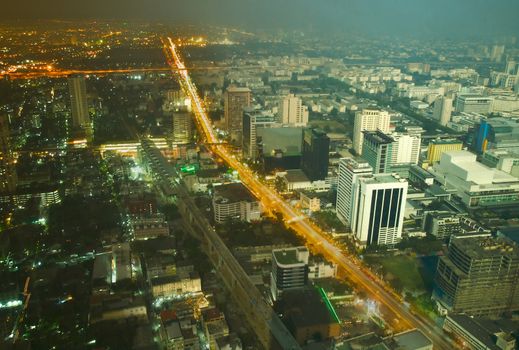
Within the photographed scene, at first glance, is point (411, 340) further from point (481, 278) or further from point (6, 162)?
point (6, 162)

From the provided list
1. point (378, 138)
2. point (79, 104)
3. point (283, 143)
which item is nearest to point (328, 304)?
point (378, 138)

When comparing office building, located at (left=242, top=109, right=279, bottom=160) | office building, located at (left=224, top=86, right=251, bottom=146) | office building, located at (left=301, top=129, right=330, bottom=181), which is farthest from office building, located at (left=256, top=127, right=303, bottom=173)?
office building, located at (left=224, top=86, right=251, bottom=146)

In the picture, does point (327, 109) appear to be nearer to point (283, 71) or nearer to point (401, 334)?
point (283, 71)

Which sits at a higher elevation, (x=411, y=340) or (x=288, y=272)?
(x=288, y=272)

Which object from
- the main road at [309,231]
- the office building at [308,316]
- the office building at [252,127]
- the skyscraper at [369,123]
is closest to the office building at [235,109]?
the main road at [309,231]

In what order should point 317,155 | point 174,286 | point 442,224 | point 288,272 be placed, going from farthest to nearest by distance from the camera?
1. point 317,155
2. point 442,224
3. point 174,286
4. point 288,272

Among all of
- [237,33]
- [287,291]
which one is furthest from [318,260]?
[237,33]
